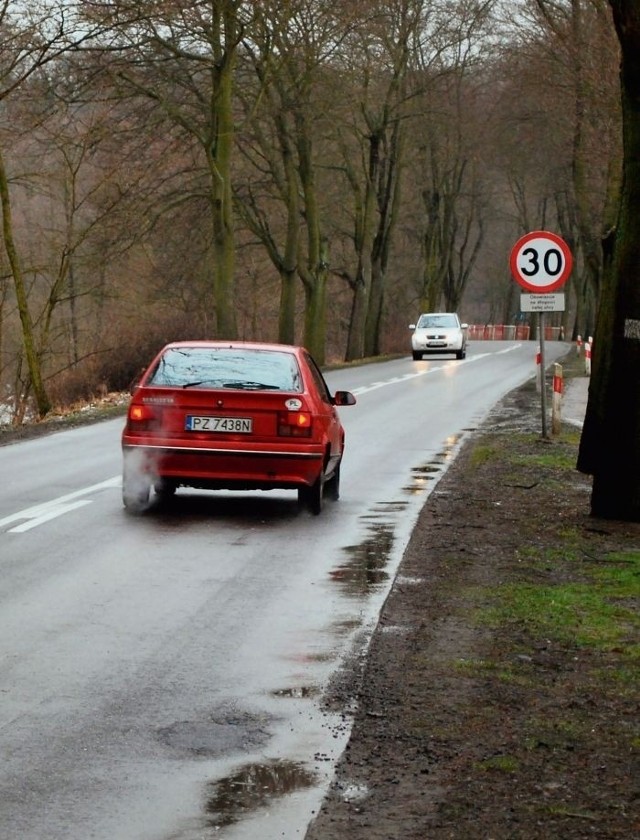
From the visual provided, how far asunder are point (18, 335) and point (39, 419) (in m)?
22.1

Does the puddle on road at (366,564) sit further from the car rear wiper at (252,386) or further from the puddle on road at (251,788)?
the puddle on road at (251,788)

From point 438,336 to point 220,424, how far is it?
4501 cm

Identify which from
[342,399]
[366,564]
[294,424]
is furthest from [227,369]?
[366,564]

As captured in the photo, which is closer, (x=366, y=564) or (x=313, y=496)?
(x=366, y=564)

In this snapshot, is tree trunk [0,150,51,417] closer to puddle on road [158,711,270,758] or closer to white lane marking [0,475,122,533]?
white lane marking [0,475,122,533]

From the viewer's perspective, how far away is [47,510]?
1418 cm

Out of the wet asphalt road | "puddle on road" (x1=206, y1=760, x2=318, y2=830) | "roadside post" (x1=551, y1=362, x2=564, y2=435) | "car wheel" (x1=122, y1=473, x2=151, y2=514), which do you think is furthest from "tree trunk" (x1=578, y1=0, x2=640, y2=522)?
"roadside post" (x1=551, y1=362, x2=564, y2=435)

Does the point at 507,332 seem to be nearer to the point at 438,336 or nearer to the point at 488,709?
the point at 438,336

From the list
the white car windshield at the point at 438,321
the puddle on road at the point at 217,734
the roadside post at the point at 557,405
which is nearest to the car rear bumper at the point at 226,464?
the puddle on road at the point at 217,734

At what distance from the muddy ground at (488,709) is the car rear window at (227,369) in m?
2.21

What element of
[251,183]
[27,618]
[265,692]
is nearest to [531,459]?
[27,618]

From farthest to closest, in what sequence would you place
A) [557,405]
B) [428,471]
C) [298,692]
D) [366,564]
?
[557,405]
[428,471]
[366,564]
[298,692]

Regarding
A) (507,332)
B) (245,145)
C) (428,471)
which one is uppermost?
(245,145)

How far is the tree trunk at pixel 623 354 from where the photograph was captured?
40.7 feet
